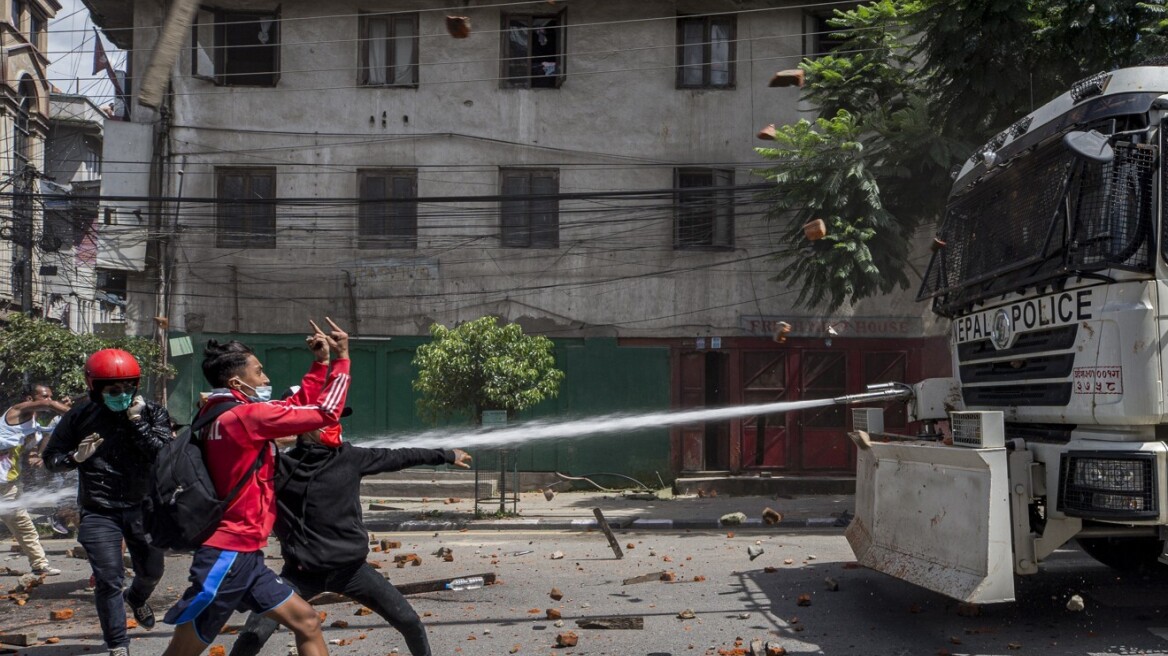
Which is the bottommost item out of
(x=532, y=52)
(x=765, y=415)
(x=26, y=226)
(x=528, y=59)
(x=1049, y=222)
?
(x=765, y=415)

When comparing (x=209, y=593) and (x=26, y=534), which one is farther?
(x=26, y=534)

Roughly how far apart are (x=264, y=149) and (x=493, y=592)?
13564mm

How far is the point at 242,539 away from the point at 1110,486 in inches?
A: 180

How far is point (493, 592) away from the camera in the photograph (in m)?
8.50

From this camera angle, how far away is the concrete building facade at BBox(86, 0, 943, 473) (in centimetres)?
1934

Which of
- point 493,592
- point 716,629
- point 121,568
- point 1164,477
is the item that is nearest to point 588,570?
point 493,592

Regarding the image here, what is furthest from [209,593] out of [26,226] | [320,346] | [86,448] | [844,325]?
[26,226]

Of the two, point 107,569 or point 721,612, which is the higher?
point 107,569

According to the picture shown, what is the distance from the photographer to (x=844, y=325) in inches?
762

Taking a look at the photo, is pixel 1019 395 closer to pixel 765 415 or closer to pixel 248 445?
pixel 248 445

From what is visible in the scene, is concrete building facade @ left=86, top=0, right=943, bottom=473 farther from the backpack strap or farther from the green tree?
the backpack strap

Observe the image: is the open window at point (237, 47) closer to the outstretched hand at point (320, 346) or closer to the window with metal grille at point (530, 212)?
the window with metal grille at point (530, 212)

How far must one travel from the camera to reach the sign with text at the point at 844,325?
19.3 metres

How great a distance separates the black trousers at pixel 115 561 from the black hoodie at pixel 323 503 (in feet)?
4.75
